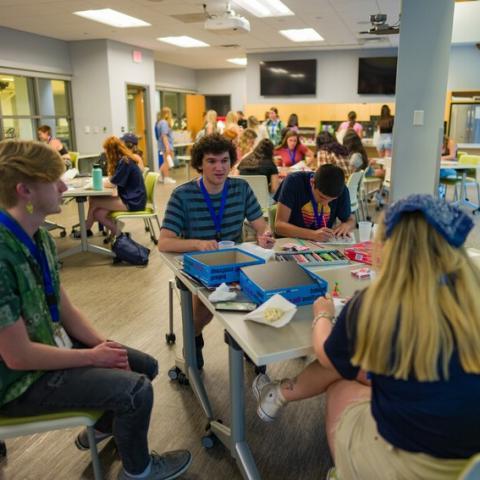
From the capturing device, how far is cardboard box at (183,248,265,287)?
1818 millimetres

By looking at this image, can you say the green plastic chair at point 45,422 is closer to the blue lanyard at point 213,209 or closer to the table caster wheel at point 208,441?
the table caster wheel at point 208,441

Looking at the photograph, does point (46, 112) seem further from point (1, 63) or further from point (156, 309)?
point (156, 309)

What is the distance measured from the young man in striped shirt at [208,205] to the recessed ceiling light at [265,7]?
476 cm

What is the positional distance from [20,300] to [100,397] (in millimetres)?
389

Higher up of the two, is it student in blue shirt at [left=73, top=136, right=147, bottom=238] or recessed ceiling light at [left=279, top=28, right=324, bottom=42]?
recessed ceiling light at [left=279, top=28, right=324, bottom=42]

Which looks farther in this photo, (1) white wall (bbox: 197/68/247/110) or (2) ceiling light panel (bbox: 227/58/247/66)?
(1) white wall (bbox: 197/68/247/110)

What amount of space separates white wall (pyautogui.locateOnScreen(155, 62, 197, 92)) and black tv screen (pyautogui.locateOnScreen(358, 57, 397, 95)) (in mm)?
5510

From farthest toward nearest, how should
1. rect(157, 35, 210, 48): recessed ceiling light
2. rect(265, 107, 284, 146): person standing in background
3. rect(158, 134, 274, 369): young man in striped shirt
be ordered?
rect(265, 107, 284, 146): person standing in background → rect(157, 35, 210, 48): recessed ceiling light → rect(158, 134, 274, 369): young man in striped shirt

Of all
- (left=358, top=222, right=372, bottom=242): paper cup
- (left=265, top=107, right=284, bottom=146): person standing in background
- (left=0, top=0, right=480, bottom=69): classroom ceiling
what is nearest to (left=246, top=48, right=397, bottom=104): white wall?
(left=0, top=0, right=480, bottom=69): classroom ceiling

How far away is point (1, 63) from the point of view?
769 centimetres

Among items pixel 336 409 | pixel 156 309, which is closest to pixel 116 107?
pixel 156 309

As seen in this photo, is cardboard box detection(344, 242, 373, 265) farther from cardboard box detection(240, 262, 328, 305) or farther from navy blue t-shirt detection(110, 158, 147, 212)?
navy blue t-shirt detection(110, 158, 147, 212)

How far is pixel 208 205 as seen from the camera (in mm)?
2463

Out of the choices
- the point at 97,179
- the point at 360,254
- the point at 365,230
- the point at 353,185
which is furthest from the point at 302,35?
the point at 360,254
